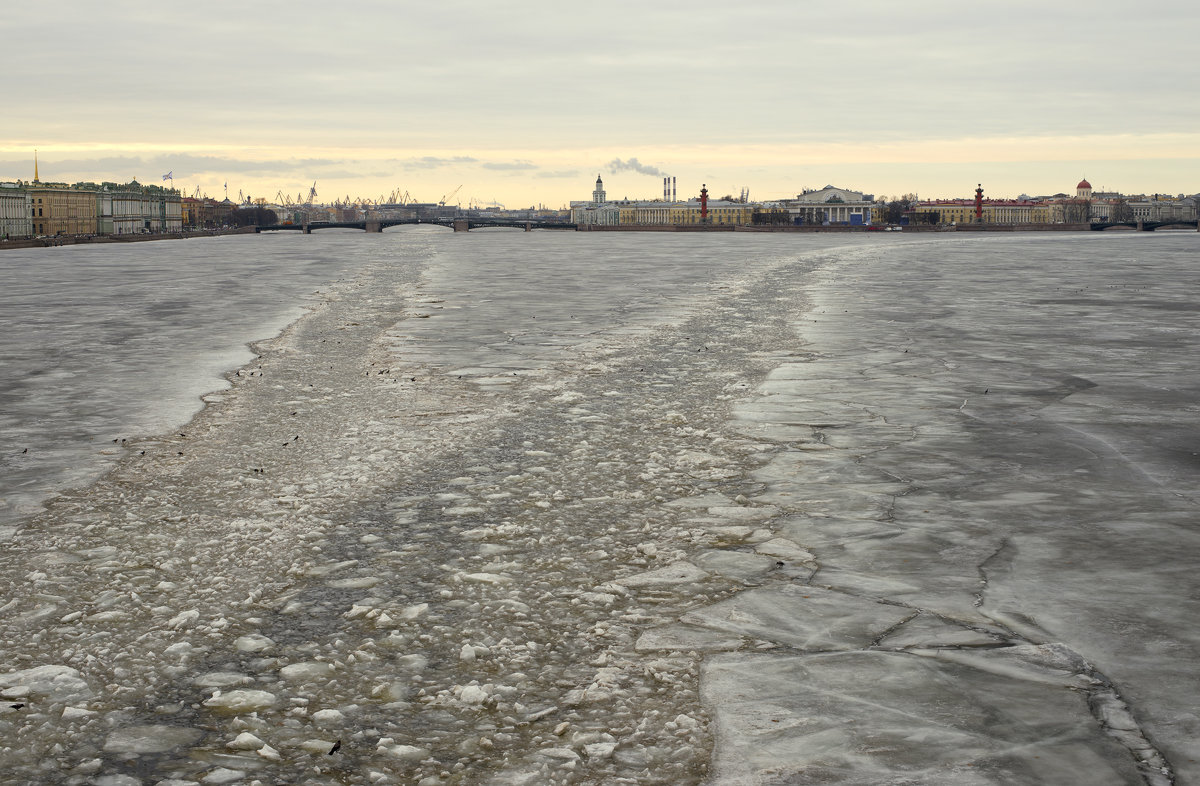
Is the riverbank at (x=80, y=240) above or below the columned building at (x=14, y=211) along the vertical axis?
below

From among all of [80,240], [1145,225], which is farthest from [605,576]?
[1145,225]

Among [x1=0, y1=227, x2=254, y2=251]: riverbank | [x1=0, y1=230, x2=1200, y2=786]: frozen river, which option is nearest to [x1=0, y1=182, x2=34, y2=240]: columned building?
[x1=0, y1=227, x2=254, y2=251]: riverbank

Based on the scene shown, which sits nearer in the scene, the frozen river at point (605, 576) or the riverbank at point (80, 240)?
the frozen river at point (605, 576)

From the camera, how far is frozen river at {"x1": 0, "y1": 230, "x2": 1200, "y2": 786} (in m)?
3.71

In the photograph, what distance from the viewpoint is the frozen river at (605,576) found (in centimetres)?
371

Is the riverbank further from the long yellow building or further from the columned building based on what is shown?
the long yellow building

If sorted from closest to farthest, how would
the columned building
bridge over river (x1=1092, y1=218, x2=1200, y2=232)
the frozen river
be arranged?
1. the frozen river
2. the columned building
3. bridge over river (x1=1092, y1=218, x2=1200, y2=232)

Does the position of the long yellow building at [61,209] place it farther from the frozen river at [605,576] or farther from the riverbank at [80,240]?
the frozen river at [605,576]

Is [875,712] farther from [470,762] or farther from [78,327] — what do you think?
[78,327]

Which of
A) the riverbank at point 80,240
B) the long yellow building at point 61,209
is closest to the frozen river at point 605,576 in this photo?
the riverbank at point 80,240

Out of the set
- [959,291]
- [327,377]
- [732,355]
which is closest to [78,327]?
[327,377]

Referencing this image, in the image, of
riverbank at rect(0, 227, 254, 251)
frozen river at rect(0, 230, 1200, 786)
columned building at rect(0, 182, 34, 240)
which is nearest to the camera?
frozen river at rect(0, 230, 1200, 786)

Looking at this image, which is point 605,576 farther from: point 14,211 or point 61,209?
point 61,209

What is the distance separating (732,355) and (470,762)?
1041cm
